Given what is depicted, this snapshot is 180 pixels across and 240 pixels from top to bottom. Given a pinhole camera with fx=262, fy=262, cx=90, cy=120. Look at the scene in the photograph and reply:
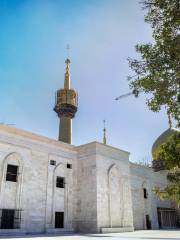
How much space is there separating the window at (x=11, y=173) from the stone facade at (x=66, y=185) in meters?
0.25

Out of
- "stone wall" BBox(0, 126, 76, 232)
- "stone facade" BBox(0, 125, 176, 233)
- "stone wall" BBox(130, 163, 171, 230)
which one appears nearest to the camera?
→ "stone wall" BBox(0, 126, 76, 232)

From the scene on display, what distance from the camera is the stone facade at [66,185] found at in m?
19.3

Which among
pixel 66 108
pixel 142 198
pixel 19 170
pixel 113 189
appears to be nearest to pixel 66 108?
pixel 66 108

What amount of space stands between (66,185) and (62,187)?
0.42 metres

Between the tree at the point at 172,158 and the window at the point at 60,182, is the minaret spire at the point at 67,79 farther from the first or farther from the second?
the tree at the point at 172,158

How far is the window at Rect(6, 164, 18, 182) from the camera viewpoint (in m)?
19.0

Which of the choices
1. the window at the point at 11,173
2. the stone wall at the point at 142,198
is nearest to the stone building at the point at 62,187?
the window at the point at 11,173

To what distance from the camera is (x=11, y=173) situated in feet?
63.1

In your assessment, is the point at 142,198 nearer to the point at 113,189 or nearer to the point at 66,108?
the point at 113,189

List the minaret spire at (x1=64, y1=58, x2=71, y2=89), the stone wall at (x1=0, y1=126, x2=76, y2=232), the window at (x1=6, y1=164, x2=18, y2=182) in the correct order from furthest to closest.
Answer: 1. the minaret spire at (x1=64, y1=58, x2=71, y2=89)
2. the window at (x1=6, y1=164, x2=18, y2=182)
3. the stone wall at (x1=0, y1=126, x2=76, y2=232)

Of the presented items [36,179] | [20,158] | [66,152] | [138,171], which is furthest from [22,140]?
[138,171]

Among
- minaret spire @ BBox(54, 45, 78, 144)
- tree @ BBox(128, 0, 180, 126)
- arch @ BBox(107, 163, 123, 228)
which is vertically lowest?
arch @ BBox(107, 163, 123, 228)

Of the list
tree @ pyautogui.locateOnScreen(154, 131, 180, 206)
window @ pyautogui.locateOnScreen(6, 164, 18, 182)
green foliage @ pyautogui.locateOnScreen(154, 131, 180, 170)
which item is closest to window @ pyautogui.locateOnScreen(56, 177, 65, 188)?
window @ pyautogui.locateOnScreen(6, 164, 18, 182)

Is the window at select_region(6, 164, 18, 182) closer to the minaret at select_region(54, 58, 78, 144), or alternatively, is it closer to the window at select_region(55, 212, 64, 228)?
the window at select_region(55, 212, 64, 228)
